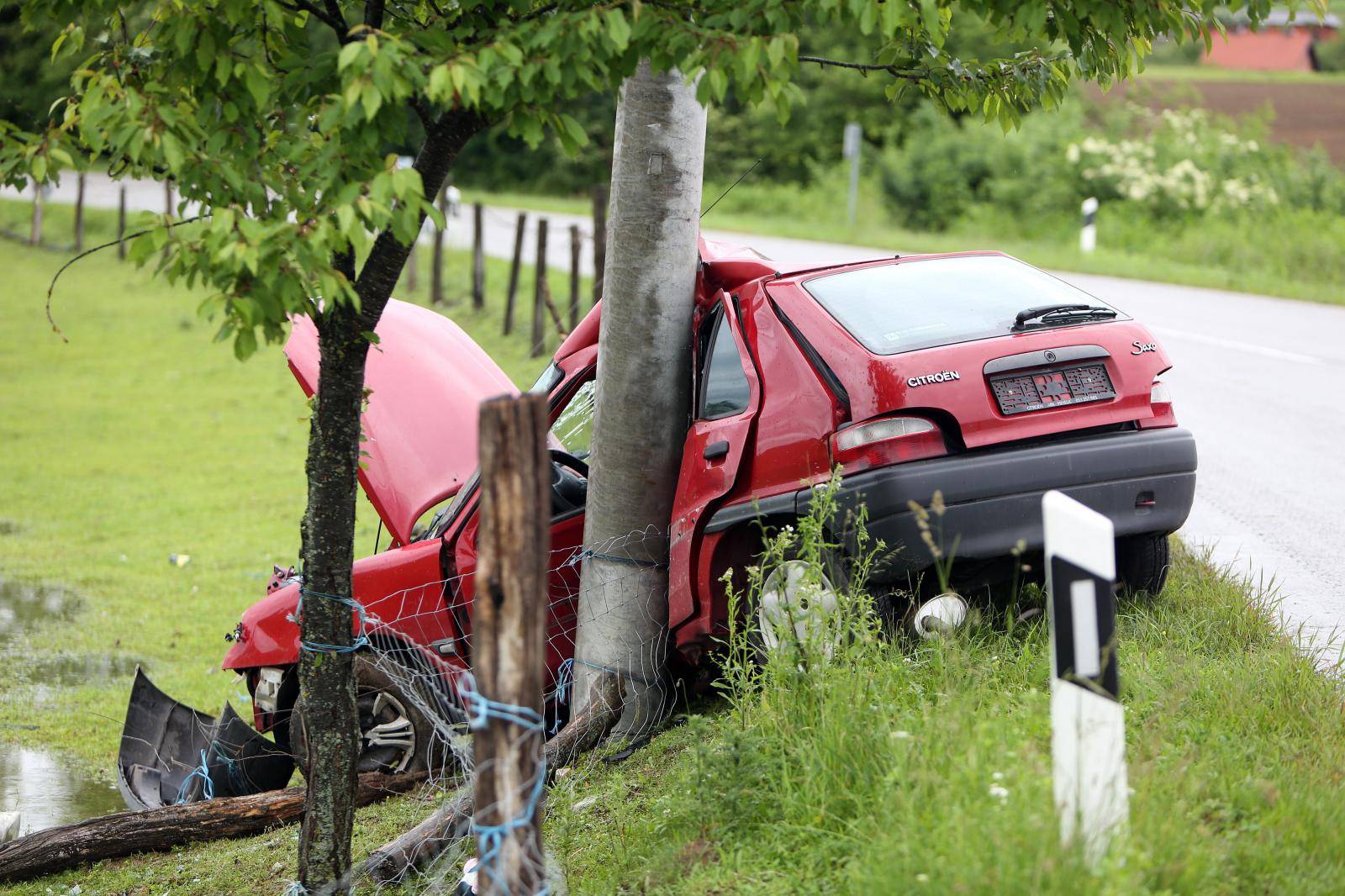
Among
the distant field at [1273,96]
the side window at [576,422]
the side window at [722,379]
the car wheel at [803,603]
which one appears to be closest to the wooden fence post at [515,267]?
the side window at [576,422]

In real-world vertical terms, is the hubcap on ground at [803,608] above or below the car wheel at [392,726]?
above

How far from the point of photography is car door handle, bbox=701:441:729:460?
491 centimetres

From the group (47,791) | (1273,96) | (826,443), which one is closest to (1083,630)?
(826,443)

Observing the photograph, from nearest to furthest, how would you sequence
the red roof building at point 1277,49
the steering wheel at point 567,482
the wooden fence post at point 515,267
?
the steering wheel at point 567,482
the wooden fence post at point 515,267
the red roof building at point 1277,49

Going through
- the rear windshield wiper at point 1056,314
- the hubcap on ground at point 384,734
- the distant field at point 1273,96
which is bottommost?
the hubcap on ground at point 384,734

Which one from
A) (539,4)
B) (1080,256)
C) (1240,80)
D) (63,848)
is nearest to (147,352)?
(1080,256)

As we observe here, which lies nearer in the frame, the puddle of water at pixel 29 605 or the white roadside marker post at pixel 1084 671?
the white roadside marker post at pixel 1084 671

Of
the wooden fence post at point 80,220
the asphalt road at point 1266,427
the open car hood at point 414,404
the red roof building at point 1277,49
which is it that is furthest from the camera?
the red roof building at point 1277,49

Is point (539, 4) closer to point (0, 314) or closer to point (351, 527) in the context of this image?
point (351, 527)

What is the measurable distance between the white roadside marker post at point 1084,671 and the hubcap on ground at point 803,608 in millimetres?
1107

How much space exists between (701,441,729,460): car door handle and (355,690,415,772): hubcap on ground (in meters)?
1.78

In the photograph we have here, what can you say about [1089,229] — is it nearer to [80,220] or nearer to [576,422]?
[576,422]

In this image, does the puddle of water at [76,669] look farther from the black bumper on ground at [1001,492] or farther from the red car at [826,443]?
the black bumper on ground at [1001,492]

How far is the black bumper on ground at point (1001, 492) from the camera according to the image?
4383mm
